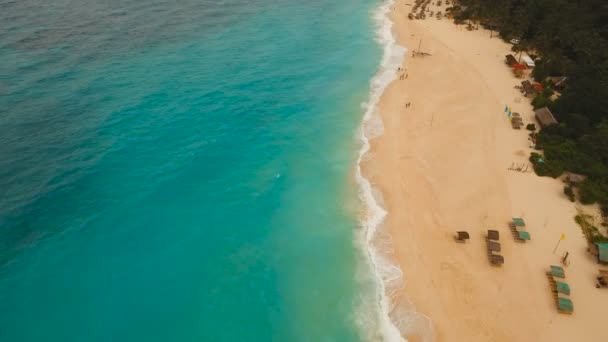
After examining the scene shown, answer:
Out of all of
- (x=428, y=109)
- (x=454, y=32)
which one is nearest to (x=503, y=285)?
(x=428, y=109)

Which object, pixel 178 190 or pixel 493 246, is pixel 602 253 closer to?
pixel 493 246

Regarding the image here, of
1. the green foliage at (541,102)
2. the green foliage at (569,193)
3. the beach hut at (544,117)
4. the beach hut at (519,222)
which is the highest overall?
the green foliage at (541,102)

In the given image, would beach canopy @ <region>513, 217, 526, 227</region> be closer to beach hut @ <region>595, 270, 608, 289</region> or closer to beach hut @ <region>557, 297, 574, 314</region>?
beach hut @ <region>595, 270, 608, 289</region>

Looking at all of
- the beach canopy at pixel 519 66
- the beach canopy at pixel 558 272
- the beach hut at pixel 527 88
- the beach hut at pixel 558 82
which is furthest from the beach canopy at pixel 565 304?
the beach canopy at pixel 519 66

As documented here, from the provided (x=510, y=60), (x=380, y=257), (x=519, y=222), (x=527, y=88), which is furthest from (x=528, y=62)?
(x=380, y=257)

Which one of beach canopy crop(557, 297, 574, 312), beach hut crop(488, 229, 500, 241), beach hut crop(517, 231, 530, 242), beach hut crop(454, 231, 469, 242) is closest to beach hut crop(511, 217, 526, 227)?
beach hut crop(517, 231, 530, 242)

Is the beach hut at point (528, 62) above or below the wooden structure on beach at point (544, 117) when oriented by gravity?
above

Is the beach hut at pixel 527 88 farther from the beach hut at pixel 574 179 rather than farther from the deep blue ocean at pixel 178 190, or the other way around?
the deep blue ocean at pixel 178 190

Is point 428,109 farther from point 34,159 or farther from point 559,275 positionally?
point 34,159
